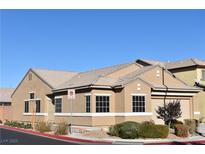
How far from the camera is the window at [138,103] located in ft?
88.7

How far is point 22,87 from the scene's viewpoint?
39.5 meters

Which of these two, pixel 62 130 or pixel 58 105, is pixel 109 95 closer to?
pixel 62 130

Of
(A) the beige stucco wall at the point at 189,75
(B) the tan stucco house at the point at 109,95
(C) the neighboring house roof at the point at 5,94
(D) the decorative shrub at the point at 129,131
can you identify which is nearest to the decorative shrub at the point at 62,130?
(B) the tan stucco house at the point at 109,95

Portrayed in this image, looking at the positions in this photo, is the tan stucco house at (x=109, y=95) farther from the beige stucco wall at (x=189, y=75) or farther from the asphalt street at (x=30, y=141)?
the asphalt street at (x=30, y=141)

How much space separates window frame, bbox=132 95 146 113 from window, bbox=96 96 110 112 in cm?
210

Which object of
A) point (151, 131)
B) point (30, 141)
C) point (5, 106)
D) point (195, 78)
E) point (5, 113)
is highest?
Answer: point (195, 78)

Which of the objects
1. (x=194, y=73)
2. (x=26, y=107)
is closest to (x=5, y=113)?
(x=26, y=107)

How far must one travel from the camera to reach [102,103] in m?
27.2

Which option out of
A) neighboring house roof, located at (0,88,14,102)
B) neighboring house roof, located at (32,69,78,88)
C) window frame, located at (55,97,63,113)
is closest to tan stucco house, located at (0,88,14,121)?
neighboring house roof, located at (0,88,14,102)

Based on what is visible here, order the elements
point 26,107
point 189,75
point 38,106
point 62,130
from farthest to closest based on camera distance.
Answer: point 26,107 → point 189,75 → point 38,106 → point 62,130

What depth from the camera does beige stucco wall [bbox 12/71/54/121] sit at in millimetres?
33938

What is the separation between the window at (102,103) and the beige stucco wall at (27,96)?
26.1 feet

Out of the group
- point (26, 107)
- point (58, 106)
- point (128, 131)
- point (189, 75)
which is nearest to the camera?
point (128, 131)

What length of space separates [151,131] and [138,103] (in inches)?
264
